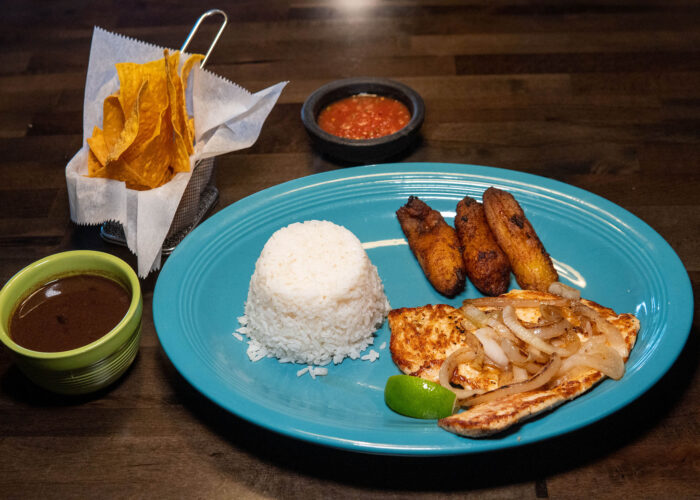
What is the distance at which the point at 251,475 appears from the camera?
6.99ft

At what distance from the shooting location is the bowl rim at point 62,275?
2061 mm

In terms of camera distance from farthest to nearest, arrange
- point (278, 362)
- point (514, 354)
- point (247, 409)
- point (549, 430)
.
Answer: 1. point (278, 362)
2. point (514, 354)
3. point (247, 409)
4. point (549, 430)

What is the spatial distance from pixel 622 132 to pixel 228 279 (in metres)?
2.27

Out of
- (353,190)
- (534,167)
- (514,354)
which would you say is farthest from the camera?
(534,167)

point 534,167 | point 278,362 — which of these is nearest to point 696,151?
point 534,167

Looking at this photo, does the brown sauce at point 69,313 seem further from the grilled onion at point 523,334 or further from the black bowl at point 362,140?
the grilled onion at point 523,334

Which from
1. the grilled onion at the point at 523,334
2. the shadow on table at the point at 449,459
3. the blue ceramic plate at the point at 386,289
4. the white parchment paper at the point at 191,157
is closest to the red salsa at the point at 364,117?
the blue ceramic plate at the point at 386,289

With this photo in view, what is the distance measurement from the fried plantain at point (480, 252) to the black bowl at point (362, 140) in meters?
0.50

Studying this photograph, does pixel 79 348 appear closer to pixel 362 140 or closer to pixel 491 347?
pixel 491 347

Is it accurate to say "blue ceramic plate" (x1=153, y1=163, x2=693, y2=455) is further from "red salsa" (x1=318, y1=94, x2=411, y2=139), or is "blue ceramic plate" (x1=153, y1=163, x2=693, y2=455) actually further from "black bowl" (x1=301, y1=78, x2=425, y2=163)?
"red salsa" (x1=318, y1=94, x2=411, y2=139)

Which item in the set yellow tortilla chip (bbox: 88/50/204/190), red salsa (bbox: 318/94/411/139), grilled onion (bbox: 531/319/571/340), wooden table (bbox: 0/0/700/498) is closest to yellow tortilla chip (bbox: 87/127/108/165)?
yellow tortilla chip (bbox: 88/50/204/190)

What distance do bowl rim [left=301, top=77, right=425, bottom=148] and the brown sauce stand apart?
4.04ft

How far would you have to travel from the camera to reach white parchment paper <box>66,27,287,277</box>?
2.63m

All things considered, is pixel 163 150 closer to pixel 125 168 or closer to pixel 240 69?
pixel 125 168
